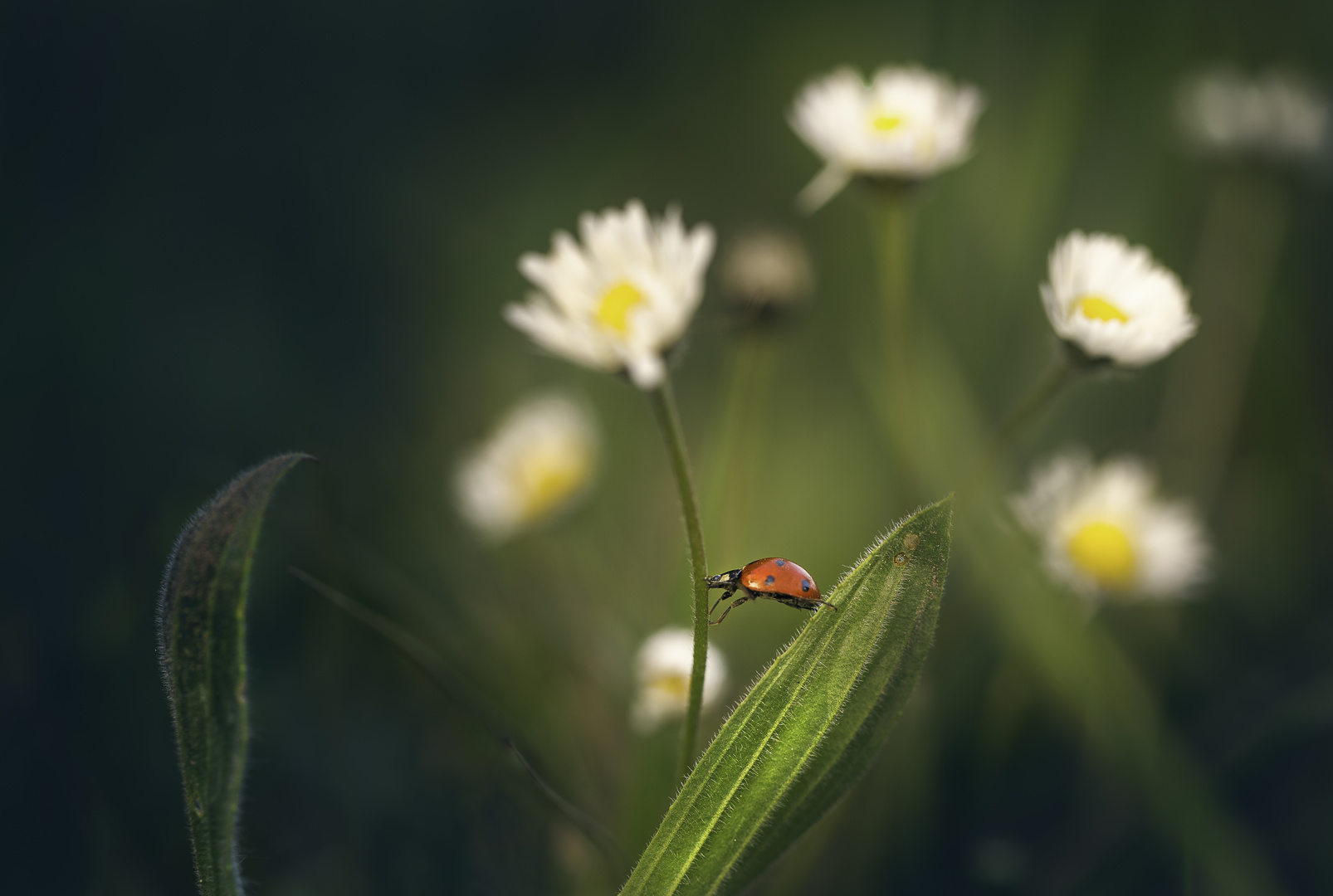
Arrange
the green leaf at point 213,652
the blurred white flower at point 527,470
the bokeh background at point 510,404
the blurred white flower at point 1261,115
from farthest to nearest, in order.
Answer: the blurred white flower at point 1261,115 → the blurred white flower at point 527,470 → the bokeh background at point 510,404 → the green leaf at point 213,652

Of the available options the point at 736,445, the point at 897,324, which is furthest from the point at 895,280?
the point at 736,445

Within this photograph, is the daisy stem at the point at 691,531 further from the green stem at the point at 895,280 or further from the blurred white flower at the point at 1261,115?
the blurred white flower at the point at 1261,115

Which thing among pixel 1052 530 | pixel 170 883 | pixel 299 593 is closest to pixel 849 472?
pixel 1052 530

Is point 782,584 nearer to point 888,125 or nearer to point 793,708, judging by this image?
point 793,708

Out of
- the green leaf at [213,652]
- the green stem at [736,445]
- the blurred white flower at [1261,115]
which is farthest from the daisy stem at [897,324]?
the blurred white flower at [1261,115]

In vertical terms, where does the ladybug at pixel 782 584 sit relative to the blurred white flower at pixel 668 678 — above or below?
above

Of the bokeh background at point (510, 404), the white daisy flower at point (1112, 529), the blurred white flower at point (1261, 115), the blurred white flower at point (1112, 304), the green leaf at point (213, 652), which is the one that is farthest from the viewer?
the blurred white flower at point (1261, 115)
